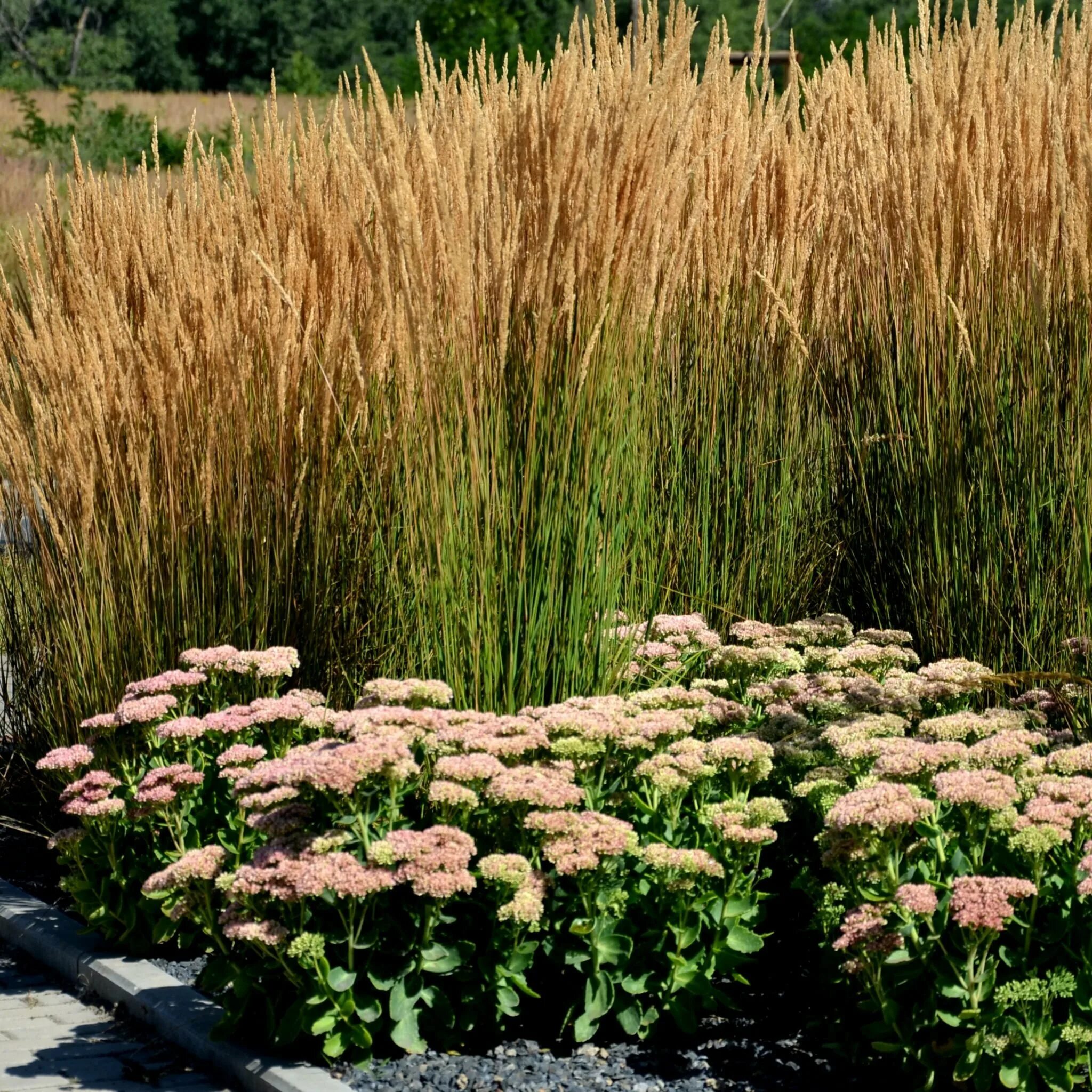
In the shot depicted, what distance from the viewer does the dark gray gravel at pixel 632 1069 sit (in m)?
2.94

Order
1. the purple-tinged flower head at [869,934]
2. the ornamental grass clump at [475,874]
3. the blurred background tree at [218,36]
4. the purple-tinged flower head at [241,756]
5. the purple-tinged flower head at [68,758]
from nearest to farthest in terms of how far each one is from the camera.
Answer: the purple-tinged flower head at [869,934], the ornamental grass clump at [475,874], the purple-tinged flower head at [241,756], the purple-tinged flower head at [68,758], the blurred background tree at [218,36]

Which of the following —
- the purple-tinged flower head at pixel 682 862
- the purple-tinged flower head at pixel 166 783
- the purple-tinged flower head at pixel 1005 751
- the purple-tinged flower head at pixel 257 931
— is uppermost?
the purple-tinged flower head at pixel 1005 751

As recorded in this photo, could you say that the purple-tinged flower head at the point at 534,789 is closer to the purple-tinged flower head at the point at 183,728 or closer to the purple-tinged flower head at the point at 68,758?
the purple-tinged flower head at the point at 183,728

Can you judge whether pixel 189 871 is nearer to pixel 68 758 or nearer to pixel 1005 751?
pixel 68 758

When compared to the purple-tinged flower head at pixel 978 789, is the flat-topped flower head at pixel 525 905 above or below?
below

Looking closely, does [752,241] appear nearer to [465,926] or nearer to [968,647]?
[968,647]

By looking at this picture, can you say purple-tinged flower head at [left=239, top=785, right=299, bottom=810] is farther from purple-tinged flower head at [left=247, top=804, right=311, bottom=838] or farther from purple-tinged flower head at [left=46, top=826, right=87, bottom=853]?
purple-tinged flower head at [left=46, top=826, right=87, bottom=853]

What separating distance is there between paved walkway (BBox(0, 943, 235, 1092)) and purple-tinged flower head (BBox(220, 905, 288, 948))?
1.46 ft

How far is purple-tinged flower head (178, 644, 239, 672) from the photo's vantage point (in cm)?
366

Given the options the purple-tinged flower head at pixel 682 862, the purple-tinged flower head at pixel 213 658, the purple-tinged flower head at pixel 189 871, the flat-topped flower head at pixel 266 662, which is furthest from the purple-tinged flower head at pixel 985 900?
the purple-tinged flower head at pixel 213 658

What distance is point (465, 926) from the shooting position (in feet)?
10.1

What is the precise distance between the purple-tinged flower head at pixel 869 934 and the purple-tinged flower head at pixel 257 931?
3.32 ft

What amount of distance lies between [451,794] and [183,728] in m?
0.86

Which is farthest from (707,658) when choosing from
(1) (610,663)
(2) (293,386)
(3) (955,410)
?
(2) (293,386)
